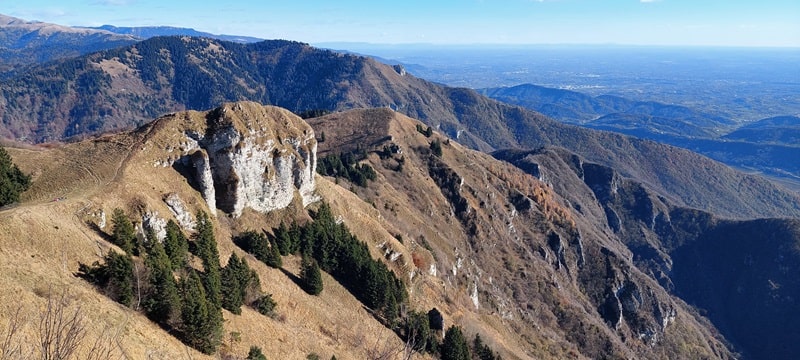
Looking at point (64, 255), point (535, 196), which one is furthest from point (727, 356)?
point (64, 255)

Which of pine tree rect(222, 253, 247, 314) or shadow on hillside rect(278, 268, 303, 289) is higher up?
pine tree rect(222, 253, 247, 314)

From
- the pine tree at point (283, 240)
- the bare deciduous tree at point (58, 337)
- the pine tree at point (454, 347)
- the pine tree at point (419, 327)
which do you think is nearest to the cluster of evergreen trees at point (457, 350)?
the pine tree at point (454, 347)

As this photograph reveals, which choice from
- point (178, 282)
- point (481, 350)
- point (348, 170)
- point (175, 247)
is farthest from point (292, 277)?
point (348, 170)

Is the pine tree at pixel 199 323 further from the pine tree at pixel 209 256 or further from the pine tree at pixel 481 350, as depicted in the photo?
the pine tree at pixel 481 350

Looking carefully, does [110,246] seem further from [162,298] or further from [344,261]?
Answer: [344,261]

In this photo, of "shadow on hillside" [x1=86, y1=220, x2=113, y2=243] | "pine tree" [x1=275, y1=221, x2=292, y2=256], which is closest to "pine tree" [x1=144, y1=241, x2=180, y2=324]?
"shadow on hillside" [x1=86, y1=220, x2=113, y2=243]

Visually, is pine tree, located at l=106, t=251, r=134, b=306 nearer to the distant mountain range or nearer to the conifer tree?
the distant mountain range

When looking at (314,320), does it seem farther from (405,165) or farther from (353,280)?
(405,165)
